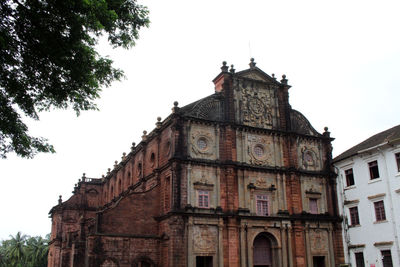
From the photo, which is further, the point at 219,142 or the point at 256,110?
the point at 256,110

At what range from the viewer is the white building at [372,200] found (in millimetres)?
26172

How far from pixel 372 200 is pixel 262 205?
296 inches

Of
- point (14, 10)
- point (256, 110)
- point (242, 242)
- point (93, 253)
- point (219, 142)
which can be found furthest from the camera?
point (256, 110)

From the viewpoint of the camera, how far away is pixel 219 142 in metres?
27.8

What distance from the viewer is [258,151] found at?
29281 mm

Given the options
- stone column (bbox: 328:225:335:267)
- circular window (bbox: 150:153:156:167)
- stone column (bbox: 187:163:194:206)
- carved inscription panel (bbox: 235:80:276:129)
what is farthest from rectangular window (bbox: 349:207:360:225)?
circular window (bbox: 150:153:156:167)

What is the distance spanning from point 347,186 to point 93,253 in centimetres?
1882

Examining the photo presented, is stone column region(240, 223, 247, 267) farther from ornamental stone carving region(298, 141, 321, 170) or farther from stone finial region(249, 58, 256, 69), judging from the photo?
stone finial region(249, 58, 256, 69)

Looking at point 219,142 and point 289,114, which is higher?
point 289,114

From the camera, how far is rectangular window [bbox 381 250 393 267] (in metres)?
26.0

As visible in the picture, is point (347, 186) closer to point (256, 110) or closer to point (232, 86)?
point (256, 110)

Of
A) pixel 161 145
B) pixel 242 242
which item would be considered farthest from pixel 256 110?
pixel 242 242

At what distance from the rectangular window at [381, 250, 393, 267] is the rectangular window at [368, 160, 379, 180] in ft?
16.4

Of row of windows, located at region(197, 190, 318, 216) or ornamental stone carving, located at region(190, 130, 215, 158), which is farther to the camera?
ornamental stone carving, located at region(190, 130, 215, 158)
